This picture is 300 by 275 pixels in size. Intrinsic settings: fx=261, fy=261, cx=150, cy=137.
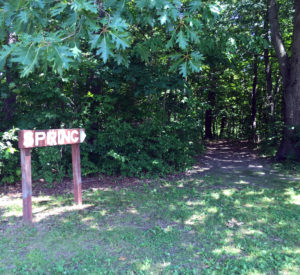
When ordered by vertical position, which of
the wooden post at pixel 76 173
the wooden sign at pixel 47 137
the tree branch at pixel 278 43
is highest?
the tree branch at pixel 278 43

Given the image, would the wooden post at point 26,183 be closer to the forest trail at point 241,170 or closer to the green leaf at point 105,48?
the green leaf at point 105,48

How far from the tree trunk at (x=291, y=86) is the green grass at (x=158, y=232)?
9.28 feet

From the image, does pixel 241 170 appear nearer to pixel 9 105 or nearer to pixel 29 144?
pixel 29 144

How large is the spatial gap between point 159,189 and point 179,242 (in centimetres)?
243

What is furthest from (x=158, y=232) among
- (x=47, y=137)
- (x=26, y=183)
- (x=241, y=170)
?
(x=241, y=170)

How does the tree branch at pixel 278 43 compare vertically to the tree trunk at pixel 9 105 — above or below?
above

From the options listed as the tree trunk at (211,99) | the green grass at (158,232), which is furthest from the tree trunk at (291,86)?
the green grass at (158,232)

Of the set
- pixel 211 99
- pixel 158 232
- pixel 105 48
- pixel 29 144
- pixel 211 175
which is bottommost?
pixel 158 232

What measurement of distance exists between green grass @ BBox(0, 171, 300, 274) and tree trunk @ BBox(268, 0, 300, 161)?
283 cm

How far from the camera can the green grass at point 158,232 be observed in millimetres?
2982

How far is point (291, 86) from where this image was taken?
27.3ft

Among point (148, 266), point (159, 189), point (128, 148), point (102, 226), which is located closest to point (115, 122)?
point (128, 148)

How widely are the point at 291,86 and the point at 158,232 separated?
22.9 ft

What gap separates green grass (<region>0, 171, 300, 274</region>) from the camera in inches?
117
